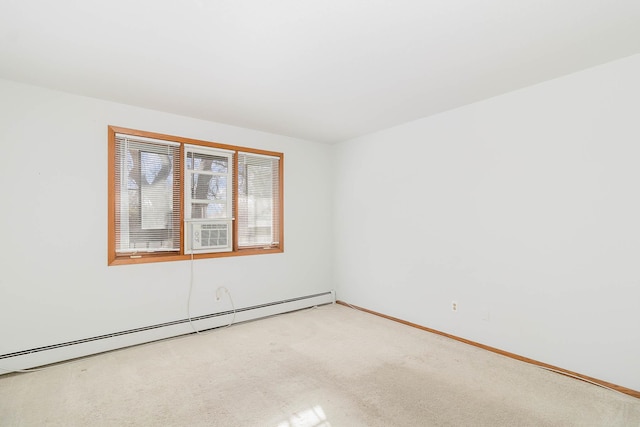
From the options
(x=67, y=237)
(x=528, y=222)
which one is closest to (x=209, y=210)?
(x=67, y=237)

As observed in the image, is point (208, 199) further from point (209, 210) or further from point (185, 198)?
point (185, 198)

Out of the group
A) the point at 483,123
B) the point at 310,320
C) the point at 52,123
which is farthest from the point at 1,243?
the point at 483,123

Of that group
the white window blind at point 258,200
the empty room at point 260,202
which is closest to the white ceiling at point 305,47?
the empty room at point 260,202

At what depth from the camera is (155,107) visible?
10.8 feet

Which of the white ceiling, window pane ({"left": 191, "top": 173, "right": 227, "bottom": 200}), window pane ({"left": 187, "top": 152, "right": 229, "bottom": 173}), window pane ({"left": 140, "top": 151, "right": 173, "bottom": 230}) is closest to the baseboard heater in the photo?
window pane ({"left": 140, "top": 151, "right": 173, "bottom": 230})

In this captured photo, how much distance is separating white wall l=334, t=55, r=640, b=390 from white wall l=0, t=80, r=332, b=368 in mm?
2421

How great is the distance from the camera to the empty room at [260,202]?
2002mm

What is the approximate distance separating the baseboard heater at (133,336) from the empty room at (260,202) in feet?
0.08

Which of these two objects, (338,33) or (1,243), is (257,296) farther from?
(338,33)

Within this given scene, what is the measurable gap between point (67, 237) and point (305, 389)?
Answer: 8.49 feet

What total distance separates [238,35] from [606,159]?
9.51 ft

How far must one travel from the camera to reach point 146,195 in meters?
3.34

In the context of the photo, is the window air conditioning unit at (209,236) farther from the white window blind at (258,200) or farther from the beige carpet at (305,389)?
the beige carpet at (305,389)

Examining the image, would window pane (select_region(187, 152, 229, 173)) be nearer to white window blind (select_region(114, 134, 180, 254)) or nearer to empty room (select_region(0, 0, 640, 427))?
empty room (select_region(0, 0, 640, 427))
